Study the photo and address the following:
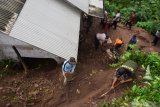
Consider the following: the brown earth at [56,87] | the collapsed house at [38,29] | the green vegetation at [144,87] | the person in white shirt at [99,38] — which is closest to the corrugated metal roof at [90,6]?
the collapsed house at [38,29]

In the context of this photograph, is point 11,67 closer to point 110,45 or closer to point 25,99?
point 25,99

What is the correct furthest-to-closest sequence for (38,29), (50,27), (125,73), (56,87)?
(50,27)
(38,29)
(56,87)
(125,73)

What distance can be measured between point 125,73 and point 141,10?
13777mm

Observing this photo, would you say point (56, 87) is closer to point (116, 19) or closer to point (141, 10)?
point (116, 19)

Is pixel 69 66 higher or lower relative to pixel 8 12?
lower

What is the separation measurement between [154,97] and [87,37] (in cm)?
886

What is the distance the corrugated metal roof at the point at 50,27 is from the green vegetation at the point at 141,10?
312 inches

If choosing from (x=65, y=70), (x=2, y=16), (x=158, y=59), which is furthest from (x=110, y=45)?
(x=2, y=16)

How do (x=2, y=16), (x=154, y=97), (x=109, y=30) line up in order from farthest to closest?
(x=109, y=30), (x=2, y=16), (x=154, y=97)

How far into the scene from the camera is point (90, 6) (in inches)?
771

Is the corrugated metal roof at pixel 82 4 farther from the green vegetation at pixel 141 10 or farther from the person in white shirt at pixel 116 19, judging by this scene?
the green vegetation at pixel 141 10

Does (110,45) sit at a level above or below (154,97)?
above

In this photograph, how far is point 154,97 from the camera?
39.2 ft

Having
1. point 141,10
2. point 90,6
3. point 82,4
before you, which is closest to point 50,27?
point 82,4
